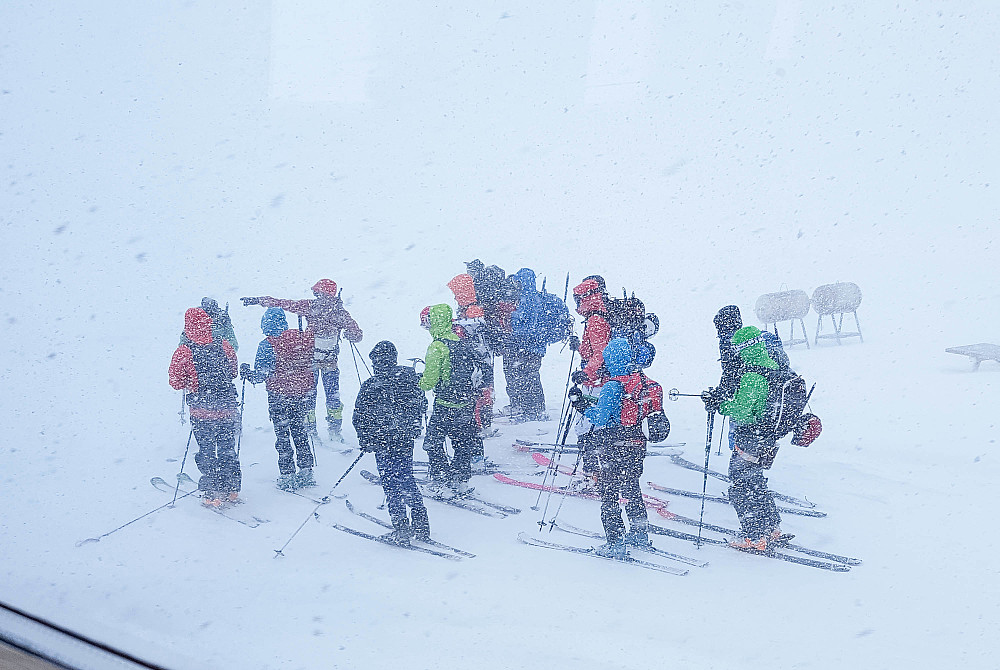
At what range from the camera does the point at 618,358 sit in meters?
2.93

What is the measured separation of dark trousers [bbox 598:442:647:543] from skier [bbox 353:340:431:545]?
91 centimetres

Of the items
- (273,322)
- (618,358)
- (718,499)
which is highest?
(618,358)

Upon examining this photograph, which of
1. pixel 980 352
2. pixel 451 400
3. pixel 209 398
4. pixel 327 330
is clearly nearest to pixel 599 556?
pixel 451 400

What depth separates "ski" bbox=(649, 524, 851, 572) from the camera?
246cm

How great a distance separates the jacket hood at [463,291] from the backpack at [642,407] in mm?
1636

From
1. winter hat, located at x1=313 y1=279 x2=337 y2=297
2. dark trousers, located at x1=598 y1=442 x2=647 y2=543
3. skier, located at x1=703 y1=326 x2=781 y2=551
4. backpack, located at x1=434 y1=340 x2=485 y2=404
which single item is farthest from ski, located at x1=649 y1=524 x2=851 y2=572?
winter hat, located at x1=313 y1=279 x2=337 y2=297

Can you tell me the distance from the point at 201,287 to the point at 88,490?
6.89 ft

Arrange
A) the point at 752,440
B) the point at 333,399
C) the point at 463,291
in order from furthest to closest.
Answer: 1. the point at 333,399
2. the point at 463,291
3. the point at 752,440

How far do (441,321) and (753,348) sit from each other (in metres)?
1.77

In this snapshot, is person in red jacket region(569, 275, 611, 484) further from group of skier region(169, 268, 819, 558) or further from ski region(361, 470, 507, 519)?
ski region(361, 470, 507, 519)

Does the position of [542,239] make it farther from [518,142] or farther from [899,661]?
[899,661]

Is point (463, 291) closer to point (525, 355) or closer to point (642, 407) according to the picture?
point (525, 355)

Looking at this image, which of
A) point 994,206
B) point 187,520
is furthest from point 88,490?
point 994,206

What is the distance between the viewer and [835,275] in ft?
15.2
